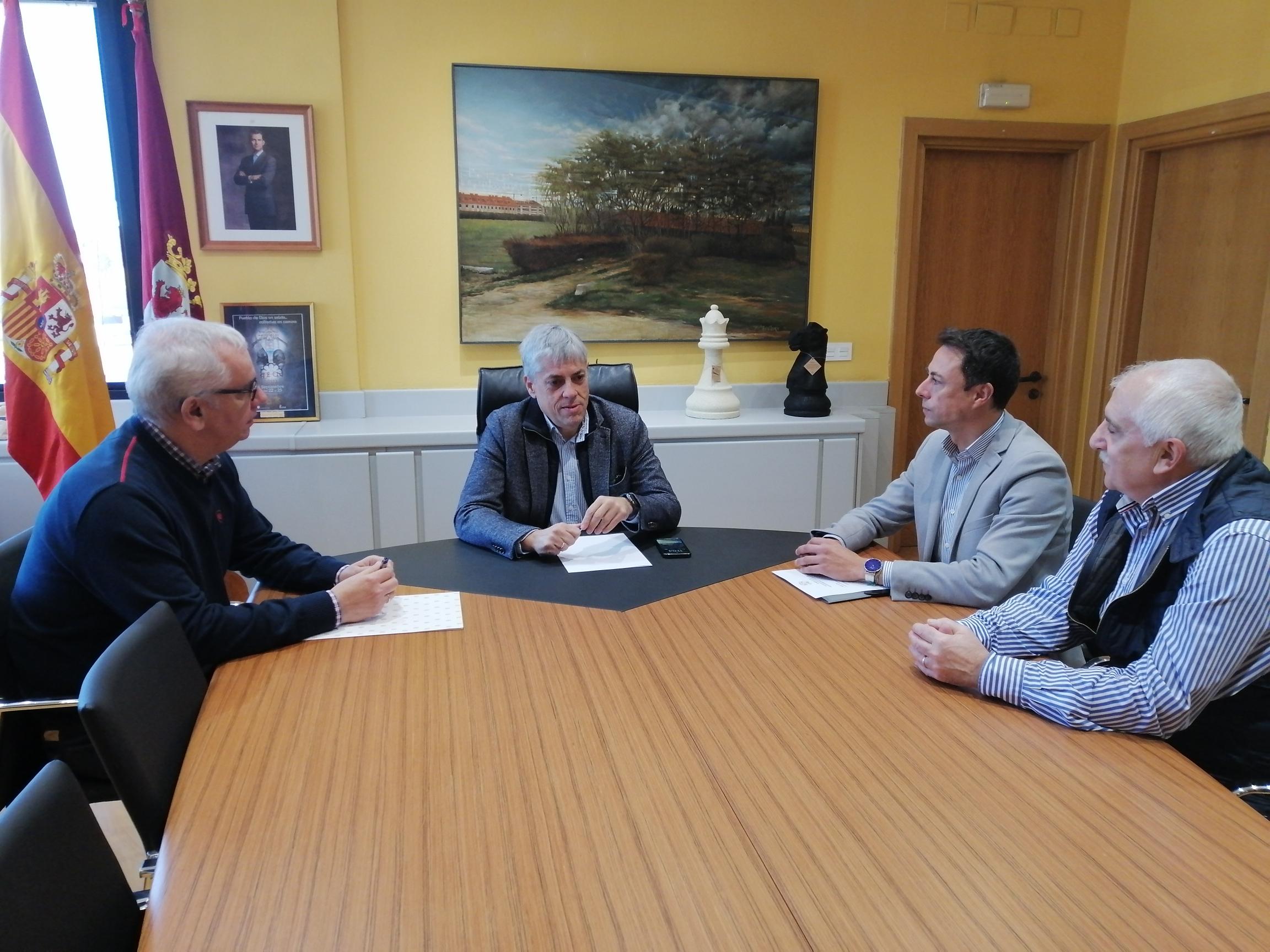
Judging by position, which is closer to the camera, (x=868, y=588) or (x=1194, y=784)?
(x=1194, y=784)

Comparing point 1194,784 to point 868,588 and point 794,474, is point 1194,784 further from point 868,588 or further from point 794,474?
point 794,474

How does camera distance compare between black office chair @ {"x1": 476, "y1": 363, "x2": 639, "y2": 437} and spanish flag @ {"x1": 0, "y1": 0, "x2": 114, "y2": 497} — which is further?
spanish flag @ {"x1": 0, "y1": 0, "x2": 114, "y2": 497}

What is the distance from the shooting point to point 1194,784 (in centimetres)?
115

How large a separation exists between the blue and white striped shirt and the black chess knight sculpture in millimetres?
2336

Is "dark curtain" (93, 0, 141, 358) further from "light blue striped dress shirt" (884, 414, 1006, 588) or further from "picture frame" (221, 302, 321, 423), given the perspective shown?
"light blue striped dress shirt" (884, 414, 1006, 588)

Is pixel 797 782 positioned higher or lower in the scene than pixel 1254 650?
lower

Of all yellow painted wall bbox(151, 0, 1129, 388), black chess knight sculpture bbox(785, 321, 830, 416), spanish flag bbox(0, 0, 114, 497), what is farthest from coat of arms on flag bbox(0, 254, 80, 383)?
black chess knight sculpture bbox(785, 321, 830, 416)

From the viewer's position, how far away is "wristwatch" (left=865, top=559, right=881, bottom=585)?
73.2 inches

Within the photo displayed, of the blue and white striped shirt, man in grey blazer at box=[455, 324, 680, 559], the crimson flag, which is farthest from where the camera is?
the crimson flag

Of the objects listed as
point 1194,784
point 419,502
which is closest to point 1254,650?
point 1194,784

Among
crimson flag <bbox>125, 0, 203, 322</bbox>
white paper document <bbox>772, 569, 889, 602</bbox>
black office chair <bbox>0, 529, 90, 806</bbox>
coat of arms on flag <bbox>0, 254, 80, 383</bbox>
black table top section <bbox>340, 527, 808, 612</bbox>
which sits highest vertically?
crimson flag <bbox>125, 0, 203, 322</bbox>

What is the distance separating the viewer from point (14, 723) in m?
1.59

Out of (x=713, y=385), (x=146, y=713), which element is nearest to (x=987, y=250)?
(x=713, y=385)

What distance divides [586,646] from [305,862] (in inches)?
25.8
